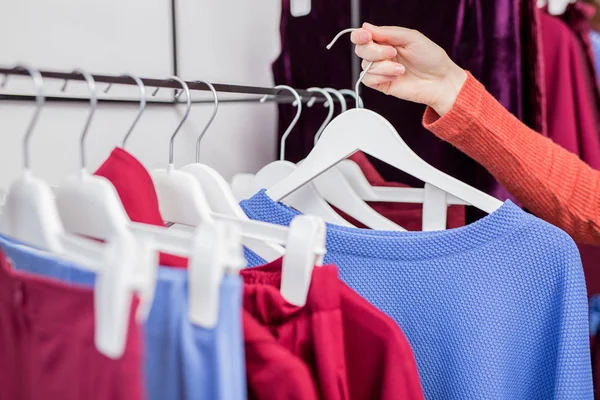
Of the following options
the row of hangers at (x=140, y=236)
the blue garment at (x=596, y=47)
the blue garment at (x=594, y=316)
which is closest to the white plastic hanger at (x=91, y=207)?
the row of hangers at (x=140, y=236)

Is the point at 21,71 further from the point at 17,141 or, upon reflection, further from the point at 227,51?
the point at 227,51

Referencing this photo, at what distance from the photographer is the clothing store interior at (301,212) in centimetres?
34

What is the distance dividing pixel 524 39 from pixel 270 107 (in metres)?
0.48

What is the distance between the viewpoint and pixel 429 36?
845 millimetres

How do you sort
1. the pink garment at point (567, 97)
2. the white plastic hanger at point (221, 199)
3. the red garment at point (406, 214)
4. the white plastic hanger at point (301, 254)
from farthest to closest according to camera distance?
the pink garment at point (567, 97), the red garment at point (406, 214), the white plastic hanger at point (221, 199), the white plastic hanger at point (301, 254)

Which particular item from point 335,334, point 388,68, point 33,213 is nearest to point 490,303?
point 335,334

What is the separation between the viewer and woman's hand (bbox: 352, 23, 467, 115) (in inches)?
25.9

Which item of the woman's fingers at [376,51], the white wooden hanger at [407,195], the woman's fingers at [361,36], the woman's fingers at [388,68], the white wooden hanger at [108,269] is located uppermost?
the woman's fingers at [361,36]

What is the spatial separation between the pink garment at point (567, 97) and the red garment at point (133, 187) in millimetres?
660

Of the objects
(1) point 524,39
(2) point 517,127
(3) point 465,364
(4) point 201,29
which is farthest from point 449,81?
(4) point 201,29

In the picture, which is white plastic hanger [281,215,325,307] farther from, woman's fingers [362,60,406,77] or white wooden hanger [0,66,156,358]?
woman's fingers [362,60,406,77]

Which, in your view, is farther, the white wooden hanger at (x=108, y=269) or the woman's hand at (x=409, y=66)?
the woman's hand at (x=409, y=66)

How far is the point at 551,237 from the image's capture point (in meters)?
0.52

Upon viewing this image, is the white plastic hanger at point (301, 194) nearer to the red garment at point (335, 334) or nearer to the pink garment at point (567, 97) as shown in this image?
the red garment at point (335, 334)
